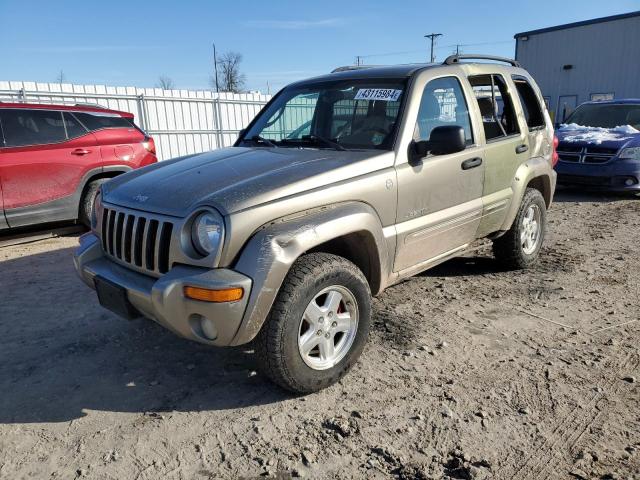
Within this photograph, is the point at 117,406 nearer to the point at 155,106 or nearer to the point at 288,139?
the point at 288,139

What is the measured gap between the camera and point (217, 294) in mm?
2400

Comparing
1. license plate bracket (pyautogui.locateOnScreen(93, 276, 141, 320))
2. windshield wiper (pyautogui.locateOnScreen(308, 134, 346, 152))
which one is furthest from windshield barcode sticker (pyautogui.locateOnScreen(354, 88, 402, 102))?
license plate bracket (pyautogui.locateOnScreen(93, 276, 141, 320))

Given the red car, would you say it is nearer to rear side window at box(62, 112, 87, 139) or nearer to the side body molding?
rear side window at box(62, 112, 87, 139)

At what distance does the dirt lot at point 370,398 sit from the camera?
2.36 metres

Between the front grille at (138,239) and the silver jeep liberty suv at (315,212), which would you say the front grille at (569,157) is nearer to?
the silver jeep liberty suv at (315,212)

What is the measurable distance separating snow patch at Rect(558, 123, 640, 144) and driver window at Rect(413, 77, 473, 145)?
617 centimetres

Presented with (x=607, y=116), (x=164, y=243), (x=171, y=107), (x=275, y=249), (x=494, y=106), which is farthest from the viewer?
(x=171, y=107)

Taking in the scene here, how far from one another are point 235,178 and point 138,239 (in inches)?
25.0

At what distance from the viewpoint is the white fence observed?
453 inches

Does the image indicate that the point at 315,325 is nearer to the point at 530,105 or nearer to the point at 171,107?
the point at 530,105

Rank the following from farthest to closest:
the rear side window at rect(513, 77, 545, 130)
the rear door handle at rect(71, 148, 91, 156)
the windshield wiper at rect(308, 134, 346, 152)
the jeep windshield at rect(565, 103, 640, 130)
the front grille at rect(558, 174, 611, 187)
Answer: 1. the jeep windshield at rect(565, 103, 640, 130)
2. the front grille at rect(558, 174, 611, 187)
3. the rear door handle at rect(71, 148, 91, 156)
4. the rear side window at rect(513, 77, 545, 130)
5. the windshield wiper at rect(308, 134, 346, 152)

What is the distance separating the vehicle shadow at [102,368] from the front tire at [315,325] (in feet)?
0.84

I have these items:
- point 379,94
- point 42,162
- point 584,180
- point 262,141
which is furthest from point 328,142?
point 584,180

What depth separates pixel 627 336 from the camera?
3555mm
